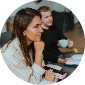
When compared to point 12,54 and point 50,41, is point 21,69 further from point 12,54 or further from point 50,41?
point 50,41

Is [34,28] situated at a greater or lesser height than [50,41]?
greater

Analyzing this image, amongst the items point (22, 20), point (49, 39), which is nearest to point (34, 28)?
point (22, 20)

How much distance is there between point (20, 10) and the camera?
595 mm

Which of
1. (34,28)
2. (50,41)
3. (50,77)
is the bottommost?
(50,77)

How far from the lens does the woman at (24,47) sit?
58 centimetres

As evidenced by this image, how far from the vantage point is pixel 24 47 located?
0.65 metres

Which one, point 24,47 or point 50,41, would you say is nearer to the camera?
point 24,47

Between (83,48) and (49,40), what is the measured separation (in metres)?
0.39

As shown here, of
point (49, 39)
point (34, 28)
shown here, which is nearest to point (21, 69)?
point (34, 28)

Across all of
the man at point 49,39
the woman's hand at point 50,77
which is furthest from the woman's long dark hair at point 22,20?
the man at point 49,39

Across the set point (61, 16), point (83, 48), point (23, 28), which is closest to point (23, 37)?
point (23, 28)

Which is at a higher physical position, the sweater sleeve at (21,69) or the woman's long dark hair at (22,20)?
the woman's long dark hair at (22,20)

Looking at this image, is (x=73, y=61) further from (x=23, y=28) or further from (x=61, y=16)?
(x=61, y=16)

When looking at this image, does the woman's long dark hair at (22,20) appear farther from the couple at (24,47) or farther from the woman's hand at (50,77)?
the woman's hand at (50,77)
